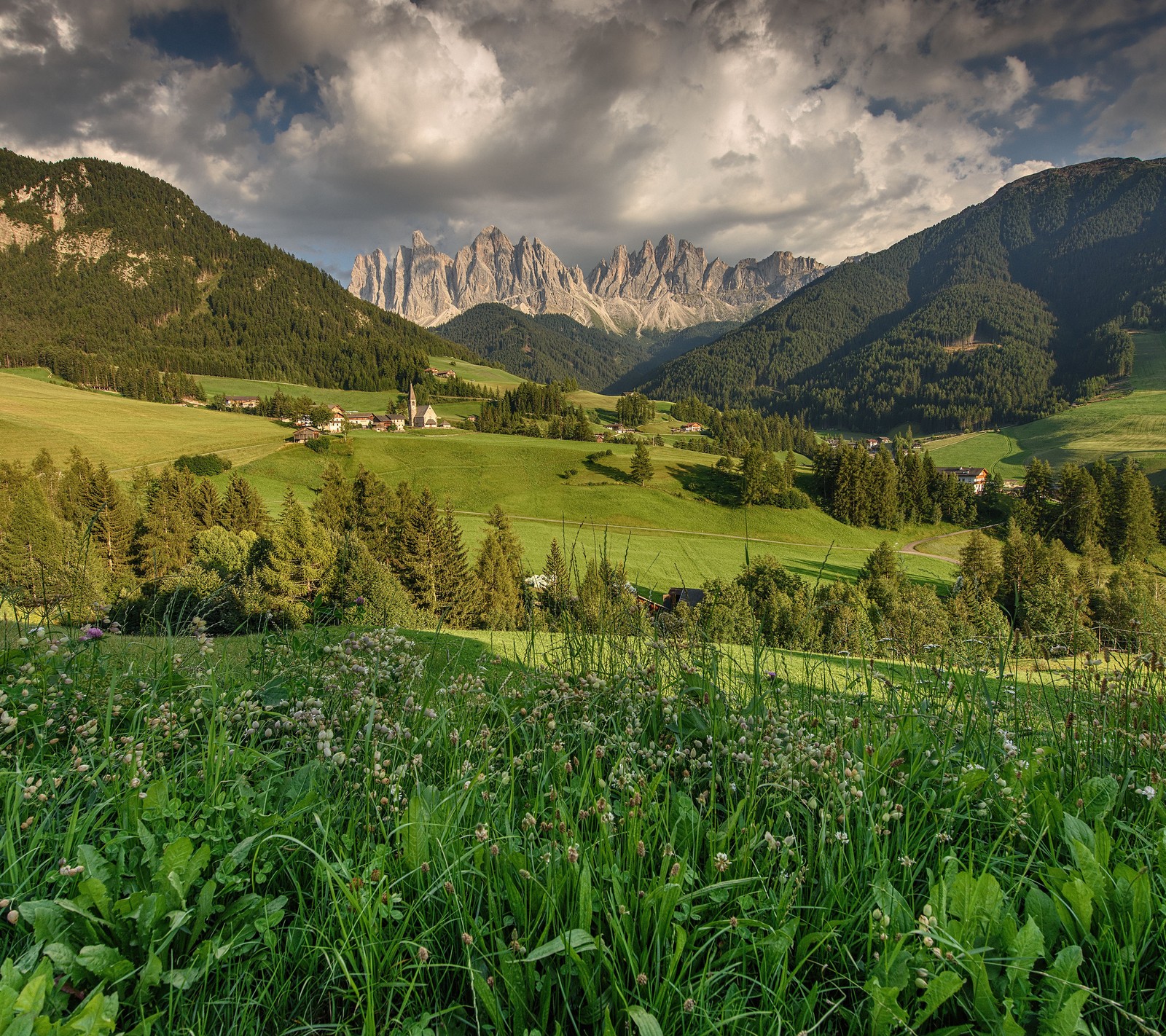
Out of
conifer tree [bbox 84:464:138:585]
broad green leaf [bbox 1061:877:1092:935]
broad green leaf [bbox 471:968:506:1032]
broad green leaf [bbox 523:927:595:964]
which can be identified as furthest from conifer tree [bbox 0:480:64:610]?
broad green leaf [bbox 1061:877:1092:935]

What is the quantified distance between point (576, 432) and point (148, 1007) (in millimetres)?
124079

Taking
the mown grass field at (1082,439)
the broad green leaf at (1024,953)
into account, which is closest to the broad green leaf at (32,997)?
the broad green leaf at (1024,953)

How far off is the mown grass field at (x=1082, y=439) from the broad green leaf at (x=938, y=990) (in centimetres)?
14749

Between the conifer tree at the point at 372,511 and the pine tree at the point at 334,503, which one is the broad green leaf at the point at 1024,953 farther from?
the pine tree at the point at 334,503

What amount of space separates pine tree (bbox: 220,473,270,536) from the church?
8397 cm

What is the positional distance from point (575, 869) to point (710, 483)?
95335mm

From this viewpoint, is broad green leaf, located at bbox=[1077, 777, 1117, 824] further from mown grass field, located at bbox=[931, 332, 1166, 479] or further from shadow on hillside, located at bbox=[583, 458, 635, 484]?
mown grass field, located at bbox=[931, 332, 1166, 479]

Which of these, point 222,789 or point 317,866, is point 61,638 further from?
point 317,866

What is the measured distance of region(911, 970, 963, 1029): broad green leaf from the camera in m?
1.71

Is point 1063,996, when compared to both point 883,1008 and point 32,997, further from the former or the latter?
point 32,997

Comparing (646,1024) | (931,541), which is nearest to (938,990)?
(646,1024)

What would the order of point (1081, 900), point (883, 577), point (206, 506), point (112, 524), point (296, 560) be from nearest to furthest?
point (1081, 900), point (296, 560), point (112, 524), point (883, 577), point (206, 506)

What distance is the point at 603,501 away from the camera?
82688 millimetres

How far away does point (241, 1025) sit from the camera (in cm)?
176
